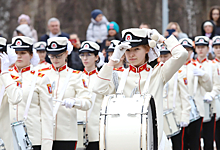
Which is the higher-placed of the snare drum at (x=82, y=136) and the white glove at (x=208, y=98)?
the white glove at (x=208, y=98)

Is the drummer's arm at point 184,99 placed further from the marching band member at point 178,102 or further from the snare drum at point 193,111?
the snare drum at point 193,111

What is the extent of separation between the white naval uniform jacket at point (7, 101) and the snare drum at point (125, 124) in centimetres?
114

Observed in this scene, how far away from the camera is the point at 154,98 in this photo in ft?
16.0

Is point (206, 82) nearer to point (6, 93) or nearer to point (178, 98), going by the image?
point (178, 98)

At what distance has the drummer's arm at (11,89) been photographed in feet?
16.6

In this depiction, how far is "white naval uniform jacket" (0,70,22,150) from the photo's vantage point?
507cm

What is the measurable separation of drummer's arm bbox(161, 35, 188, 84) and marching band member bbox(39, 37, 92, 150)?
1528 mm

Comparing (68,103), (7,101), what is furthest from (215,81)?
(7,101)

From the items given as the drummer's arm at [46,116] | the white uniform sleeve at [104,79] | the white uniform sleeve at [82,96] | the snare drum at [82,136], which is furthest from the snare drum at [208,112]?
the white uniform sleeve at [104,79]

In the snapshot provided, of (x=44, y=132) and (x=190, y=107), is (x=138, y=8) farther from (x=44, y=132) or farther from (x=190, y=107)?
(x=44, y=132)

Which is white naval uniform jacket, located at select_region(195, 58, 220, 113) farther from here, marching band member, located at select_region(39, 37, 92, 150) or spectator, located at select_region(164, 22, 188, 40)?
marching band member, located at select_region(39, 37, 92, 150)

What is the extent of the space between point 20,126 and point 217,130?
531 centimetres

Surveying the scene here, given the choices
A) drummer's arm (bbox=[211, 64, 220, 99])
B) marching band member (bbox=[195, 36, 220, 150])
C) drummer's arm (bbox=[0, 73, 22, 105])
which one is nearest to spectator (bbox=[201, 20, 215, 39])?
marching band member (bbox=[195, 36, 220, 150])

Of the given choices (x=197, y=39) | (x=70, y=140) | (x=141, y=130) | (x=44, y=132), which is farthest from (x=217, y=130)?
(x=141, y=130)
